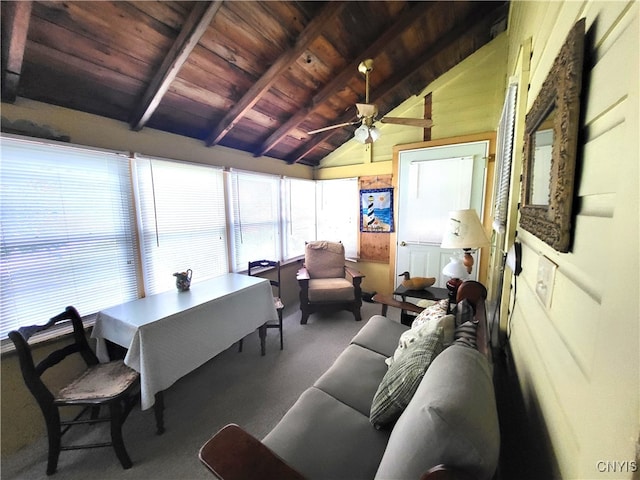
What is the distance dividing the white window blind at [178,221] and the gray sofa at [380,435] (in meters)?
1.84

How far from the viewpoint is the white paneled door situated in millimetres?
3049

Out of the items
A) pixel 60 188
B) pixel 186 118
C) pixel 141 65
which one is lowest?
pixel 60 188

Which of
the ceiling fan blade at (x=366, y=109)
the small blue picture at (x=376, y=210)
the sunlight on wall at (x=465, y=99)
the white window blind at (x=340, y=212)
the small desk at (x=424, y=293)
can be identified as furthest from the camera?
the white window blind at (x=340, y=212)

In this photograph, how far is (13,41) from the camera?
1287 millimetres

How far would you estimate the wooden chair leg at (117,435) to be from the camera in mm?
1380

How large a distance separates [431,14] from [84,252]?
3506 mm

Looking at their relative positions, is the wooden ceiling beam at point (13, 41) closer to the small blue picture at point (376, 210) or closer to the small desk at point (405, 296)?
the small desk at point (405, 296)

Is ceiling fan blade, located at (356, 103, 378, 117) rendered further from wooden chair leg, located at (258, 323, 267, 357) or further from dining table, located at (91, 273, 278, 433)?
wooden chair leg, located at (258, 323, 267, 357)

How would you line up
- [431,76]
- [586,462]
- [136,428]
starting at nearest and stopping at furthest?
[586,462]
[136,428]
[431,76]

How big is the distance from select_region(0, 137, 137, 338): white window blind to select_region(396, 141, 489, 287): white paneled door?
319 centimetres

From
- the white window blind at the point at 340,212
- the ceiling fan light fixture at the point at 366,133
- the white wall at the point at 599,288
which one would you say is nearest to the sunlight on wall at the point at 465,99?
the white window blind at the point at 340,212

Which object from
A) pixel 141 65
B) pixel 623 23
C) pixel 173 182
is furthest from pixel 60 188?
pixel 623 23

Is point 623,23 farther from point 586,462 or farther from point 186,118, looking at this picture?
point 186,118

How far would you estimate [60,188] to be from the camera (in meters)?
1.67
